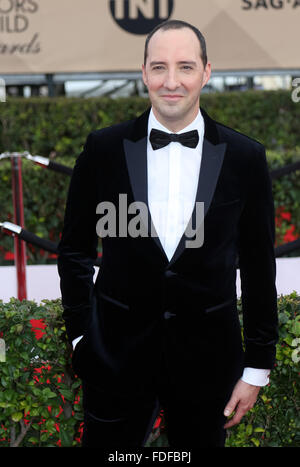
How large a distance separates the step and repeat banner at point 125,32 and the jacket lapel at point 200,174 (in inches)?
250

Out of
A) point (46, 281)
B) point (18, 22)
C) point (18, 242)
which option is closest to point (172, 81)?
point (18, 242)

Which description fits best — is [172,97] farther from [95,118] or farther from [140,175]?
[95,118]

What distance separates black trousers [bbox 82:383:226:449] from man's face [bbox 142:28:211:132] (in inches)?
41.6

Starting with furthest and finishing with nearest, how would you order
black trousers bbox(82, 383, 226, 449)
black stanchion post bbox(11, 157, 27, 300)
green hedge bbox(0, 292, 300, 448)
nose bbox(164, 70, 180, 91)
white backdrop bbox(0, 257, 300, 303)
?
white backdrop bbox(0, 257, 300, 303)
black stanchion post bbox(11, 157, 27, 300)
green hedge bbox(0, 292, 300, 448)
black trousers bbox(82, 383, 226, 449)
nose bbox(164, 70, 180, 91)

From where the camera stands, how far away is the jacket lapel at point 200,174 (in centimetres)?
202

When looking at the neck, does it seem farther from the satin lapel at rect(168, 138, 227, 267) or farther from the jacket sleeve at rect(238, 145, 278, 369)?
the jacket sleeve at rect(238, 145, 278, 369)

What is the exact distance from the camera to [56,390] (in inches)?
111

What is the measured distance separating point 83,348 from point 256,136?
6.52 metres

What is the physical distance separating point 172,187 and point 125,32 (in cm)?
662

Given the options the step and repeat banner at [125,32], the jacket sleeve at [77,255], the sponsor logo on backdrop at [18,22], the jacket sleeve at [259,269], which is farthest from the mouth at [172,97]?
the sponsor logo on backdrop at [18,22]

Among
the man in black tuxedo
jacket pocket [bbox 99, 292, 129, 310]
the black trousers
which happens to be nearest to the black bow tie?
the man in black tuxedo

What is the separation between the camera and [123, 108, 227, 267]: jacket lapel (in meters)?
2.02

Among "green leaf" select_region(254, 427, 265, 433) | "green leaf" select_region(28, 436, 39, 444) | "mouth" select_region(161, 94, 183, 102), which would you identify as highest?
"mouth" select_region(161, 94, 183, 102)

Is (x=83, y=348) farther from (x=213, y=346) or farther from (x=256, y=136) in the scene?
(x=256, y=136)
